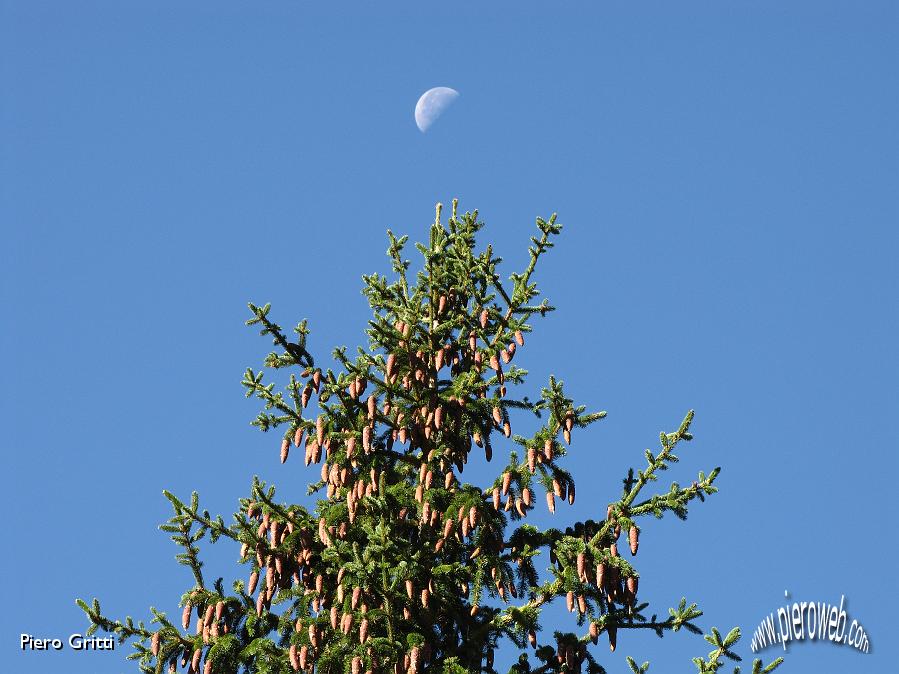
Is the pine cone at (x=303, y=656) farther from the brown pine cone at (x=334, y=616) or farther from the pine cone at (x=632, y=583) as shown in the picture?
the pine cone at (x=632, y=583)

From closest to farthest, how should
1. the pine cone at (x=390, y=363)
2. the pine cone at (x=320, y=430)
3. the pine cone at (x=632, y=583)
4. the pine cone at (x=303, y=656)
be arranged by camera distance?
the pine cone at (x=303, y=656) → the pine cone at (x=632, y=583) → the pine cone at (x=320, y=430) → the pine cone at (x=390, y=363)

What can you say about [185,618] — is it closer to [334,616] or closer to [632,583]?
[334,616]

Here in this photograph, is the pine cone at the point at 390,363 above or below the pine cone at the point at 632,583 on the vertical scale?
above

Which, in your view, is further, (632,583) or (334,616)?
(632,583)

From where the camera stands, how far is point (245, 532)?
12039 mm

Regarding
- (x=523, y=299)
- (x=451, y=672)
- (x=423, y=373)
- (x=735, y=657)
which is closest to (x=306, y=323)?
(x=423, y=373)

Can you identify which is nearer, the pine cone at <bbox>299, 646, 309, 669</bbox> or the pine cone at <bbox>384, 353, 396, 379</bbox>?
the pine cone at <bbox>299, 646, 309, 669</bbox>

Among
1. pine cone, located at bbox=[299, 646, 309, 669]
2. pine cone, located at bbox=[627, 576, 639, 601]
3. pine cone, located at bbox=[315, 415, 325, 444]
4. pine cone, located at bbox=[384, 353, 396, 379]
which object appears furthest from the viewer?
pine cone, located at bbox=[384, 353, 396, 379]

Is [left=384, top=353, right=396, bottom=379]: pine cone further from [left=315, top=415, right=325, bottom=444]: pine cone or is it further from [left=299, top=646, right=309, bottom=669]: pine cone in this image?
[left=299, top=646, right=309, bottom=669]: pine cone

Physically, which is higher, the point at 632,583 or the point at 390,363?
the point at 390,363

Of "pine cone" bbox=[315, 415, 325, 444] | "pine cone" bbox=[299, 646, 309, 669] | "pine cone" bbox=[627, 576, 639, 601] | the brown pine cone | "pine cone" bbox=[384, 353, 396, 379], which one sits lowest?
"pine cone" bbox=[299, 646, 309, 669]

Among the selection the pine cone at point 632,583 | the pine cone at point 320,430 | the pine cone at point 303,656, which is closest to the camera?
the pine cone at point 303,656

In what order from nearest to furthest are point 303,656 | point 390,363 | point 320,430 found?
1. point 303,656
2. point 320,430
3. point 390,363

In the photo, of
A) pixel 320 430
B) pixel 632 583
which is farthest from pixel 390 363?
pixel 632 583
